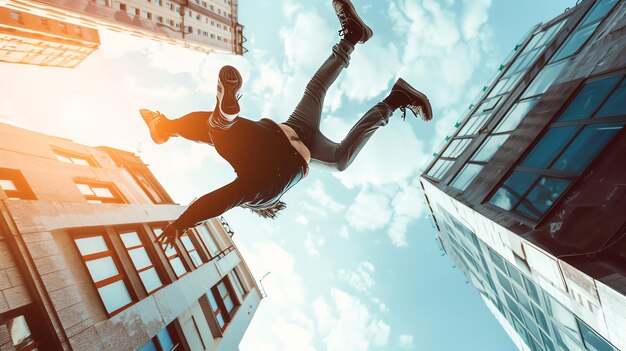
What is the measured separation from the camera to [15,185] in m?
7.59

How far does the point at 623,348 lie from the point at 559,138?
4.91m

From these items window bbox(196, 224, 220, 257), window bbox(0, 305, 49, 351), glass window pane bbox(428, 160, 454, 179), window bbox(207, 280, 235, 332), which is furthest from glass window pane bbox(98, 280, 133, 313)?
glass window pane bbox(428, 160, 454, 179)

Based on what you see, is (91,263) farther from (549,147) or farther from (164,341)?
(549,147)

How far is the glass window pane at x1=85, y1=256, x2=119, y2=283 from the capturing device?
800 cm

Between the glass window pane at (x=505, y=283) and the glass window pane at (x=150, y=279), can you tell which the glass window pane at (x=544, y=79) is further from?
the glass window pane at (x=150, y=279)

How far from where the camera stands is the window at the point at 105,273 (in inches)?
311

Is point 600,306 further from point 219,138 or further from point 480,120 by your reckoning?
point 480,120

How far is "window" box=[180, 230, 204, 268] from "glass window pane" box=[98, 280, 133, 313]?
526 centimetres

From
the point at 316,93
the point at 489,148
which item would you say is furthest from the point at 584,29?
the point at 316,93

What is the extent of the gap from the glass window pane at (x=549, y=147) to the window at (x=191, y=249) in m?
13.0

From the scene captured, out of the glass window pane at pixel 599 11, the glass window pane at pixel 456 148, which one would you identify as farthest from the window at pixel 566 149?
the glass window pane at pixel 456 148

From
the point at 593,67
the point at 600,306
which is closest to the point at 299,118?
the point at 600,306

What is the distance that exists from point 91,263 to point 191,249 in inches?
270

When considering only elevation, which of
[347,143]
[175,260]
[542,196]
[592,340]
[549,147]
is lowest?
[592,340]
